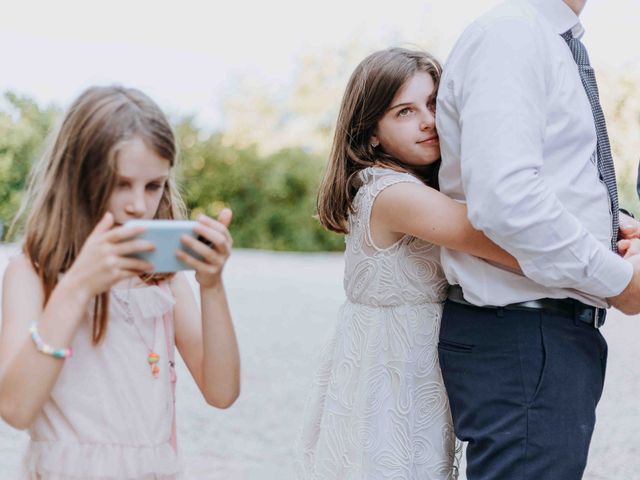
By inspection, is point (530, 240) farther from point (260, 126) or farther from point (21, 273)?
point (260, 126)

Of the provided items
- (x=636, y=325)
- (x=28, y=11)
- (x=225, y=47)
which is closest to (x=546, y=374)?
(x=636, y=325)

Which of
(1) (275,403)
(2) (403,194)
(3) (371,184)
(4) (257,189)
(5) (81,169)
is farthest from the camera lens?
(4) (257,189)

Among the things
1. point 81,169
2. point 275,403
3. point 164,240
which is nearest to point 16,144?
point 275,403

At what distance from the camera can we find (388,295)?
2320mm

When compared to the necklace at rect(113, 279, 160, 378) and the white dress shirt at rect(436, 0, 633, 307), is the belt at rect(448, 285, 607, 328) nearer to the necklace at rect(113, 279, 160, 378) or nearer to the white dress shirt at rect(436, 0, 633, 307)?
the white dress shirt at rect(436, 0, 633, 307)

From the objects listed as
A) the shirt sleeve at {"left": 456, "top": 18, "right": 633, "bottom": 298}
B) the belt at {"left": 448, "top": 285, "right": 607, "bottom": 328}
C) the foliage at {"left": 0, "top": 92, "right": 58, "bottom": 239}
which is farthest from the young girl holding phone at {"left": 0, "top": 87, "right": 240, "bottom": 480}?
the foliage at {"left": 0, "top": 92, "right": 58, "bottom": 239}

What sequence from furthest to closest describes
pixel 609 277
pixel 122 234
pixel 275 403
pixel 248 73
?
1. pixel 248 73
2. pixel 275 403
3. pixel 609 277
4. pixel 122 234

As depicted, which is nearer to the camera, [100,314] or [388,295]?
[100,314]

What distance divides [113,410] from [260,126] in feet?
60.9

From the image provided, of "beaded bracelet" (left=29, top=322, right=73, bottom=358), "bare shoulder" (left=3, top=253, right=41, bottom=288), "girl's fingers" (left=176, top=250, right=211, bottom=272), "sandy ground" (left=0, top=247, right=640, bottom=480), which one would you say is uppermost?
"girl's fingers" (left=176, top=250, right=211, bottom=272)

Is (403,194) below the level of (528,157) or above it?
below

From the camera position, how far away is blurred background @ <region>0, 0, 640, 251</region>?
40.3 ft

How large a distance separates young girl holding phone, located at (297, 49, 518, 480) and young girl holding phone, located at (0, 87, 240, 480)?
65cm

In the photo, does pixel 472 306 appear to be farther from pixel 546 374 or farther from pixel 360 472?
pixel 360 472
